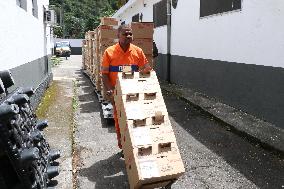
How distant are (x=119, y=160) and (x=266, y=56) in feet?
12.2

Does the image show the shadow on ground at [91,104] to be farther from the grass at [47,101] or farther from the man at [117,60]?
the man at [117,60]

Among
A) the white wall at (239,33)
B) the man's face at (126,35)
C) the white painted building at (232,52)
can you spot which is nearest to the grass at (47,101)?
the man's face at (126,35)

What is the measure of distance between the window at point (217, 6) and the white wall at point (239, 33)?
148 mm

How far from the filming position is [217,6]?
8914mm

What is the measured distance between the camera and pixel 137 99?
3.97 m

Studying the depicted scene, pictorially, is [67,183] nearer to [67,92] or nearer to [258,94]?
[258,94]

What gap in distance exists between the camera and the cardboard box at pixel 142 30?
8.96 metres

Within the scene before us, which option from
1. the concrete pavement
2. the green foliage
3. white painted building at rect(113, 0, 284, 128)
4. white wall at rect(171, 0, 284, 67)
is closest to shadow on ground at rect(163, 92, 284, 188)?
the concrete pavement

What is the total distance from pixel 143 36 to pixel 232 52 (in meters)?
2.45

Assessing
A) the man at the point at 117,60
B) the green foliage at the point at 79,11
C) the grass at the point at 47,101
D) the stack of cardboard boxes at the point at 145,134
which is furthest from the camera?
the green foliage at the point at 79,11

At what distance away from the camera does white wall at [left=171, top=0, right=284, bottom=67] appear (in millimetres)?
6336

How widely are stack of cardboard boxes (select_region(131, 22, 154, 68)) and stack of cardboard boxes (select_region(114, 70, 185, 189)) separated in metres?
4.93

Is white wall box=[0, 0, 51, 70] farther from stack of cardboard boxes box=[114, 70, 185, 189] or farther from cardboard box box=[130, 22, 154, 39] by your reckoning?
cardboard box box=[130, 22, 154, 39]

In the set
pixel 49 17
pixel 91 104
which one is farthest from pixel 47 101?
pixel 49 17
